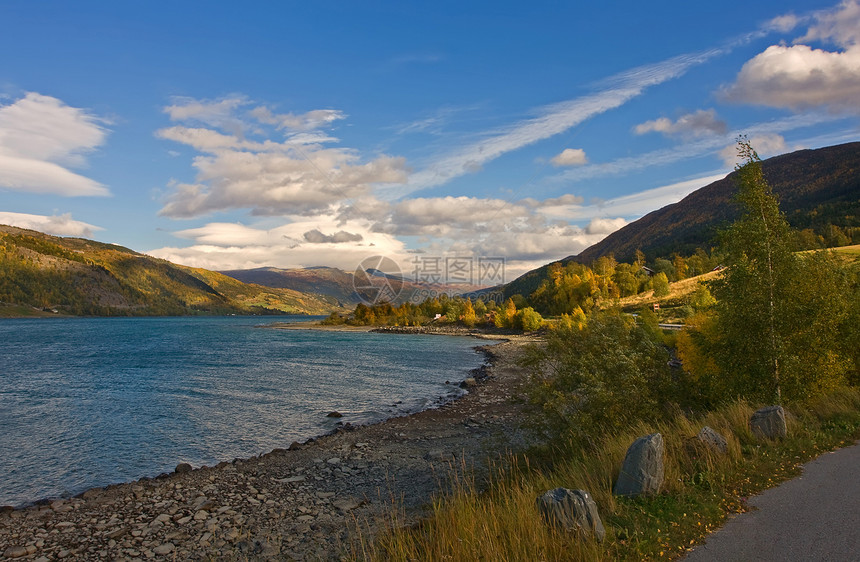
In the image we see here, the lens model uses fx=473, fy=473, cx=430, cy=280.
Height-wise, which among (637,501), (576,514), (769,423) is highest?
(769,423)

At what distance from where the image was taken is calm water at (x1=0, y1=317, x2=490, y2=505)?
2077cm

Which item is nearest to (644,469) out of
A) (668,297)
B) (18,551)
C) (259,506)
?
(259,506)

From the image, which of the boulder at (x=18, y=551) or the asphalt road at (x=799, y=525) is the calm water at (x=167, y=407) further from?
the asphalt road at (x=799, y=525)

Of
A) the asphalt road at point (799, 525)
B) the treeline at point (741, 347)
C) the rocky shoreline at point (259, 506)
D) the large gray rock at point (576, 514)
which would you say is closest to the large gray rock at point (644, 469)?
the asphalt road at point (799, 525)

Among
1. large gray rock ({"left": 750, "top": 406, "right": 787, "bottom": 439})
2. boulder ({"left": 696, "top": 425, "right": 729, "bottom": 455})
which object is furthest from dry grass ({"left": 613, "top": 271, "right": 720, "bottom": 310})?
boulder ({"left": 696, "top": 425, "right": 729, "bottom": 455})

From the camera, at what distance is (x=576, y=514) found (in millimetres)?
8195

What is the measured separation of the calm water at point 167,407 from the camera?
20.8 m

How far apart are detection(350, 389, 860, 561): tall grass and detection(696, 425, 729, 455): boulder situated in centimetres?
14

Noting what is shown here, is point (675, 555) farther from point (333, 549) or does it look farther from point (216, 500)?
point (216, 500)

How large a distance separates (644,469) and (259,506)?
39.2 feet

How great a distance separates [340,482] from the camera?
17734 millimetres

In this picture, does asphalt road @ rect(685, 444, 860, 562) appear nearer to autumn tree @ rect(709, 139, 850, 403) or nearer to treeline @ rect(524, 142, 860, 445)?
treeline @ rect(524, 142, 860, 445)

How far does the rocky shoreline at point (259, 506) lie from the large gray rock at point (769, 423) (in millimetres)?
7213

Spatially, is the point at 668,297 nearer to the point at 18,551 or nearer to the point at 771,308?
the point at 771,308
